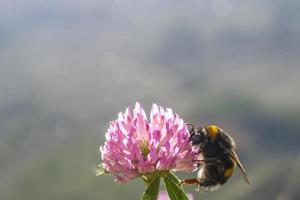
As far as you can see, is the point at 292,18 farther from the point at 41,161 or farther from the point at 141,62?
the point at 41,161

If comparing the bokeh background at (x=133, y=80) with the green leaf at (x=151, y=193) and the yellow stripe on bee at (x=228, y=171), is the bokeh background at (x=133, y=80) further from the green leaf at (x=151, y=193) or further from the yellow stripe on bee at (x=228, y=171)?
the green leaf at (x=151, y=193)

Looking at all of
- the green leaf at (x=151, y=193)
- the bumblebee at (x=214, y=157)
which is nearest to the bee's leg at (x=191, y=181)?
the bumblebee at (x=214, y=157)

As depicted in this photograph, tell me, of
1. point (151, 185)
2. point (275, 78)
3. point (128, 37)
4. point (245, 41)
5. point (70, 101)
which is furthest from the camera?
A: point (128, 37)

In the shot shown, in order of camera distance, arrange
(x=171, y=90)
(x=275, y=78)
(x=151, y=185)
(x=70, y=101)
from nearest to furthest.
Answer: (x=151, y=185), (x=275, y=78), (x=171, y=90), (x=70, y=101)

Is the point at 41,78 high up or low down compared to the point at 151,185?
down

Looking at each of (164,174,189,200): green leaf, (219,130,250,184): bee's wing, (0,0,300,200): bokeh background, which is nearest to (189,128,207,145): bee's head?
(219,130,250,184): bee's wing

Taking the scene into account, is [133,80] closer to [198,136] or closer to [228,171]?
[228,171]

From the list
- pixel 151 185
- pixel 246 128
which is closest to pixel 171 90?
pixel 246 128

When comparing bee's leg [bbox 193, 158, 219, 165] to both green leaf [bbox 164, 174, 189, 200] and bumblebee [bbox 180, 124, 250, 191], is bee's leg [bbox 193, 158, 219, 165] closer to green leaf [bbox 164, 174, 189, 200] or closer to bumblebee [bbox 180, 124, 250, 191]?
bumblebee [bbox 180, 124, 250, 191]
